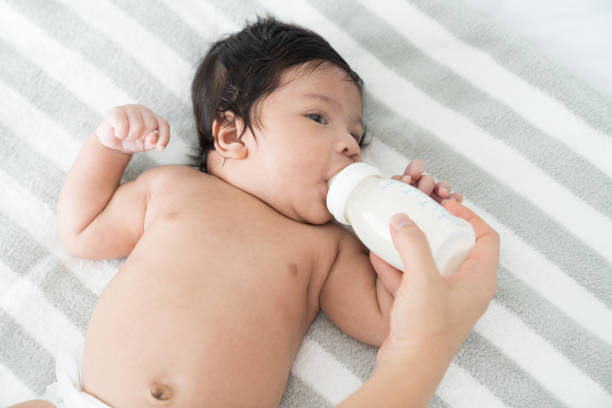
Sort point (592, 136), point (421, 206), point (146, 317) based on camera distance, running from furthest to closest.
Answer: point (592, 136), point (146, 317), point (421, 206)

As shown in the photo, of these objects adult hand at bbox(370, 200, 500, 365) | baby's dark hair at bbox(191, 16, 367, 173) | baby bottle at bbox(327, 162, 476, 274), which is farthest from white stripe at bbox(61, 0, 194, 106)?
adult hand at bbox(370, 200, 500, 365)

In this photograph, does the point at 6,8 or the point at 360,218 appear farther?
the point at 6,8

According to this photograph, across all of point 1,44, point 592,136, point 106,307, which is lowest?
point 106,307

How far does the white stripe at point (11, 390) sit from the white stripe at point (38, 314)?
9 cm

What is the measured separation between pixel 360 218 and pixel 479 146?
1.74 ft

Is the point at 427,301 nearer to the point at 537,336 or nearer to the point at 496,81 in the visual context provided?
the point at 537,336

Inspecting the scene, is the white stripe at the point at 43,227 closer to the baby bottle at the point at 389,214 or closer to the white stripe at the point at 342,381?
the white stripe at the point at 342,381

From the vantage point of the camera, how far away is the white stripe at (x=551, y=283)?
48.5 inches

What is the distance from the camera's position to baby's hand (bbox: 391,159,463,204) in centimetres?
124

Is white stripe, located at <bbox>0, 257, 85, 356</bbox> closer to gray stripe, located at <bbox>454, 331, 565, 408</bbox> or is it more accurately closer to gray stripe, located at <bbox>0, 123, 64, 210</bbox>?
gray stripe, located at <bbox>0, 123, 64, 210</bbox>

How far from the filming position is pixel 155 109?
1.44 metres

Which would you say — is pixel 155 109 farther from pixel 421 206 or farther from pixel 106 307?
pixel 421 206

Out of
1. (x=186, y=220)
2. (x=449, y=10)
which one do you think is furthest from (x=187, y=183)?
(x=449, y=10)

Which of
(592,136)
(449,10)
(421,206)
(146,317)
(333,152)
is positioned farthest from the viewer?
(449,10)
